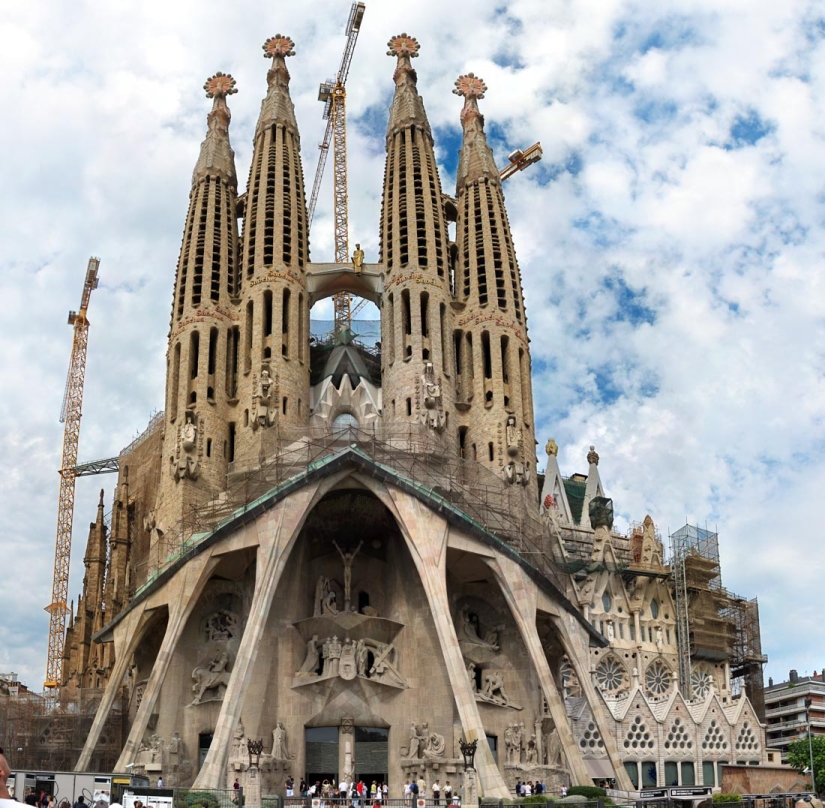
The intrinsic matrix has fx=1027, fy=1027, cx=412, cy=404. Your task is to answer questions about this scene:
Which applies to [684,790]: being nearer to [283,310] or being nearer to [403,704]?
[403,704]

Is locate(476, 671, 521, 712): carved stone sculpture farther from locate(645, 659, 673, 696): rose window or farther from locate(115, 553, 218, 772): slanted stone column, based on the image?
locate(645, 659, 673, 696): rose window

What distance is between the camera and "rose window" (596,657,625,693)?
52.8 m

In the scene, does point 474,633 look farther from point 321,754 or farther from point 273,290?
point 273,290

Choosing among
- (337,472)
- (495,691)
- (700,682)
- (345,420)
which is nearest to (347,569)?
(337,472)

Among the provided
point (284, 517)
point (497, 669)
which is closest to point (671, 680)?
point (497, 669)

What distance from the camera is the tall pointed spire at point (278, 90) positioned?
54562 millimetres

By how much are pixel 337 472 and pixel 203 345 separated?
1121 cm

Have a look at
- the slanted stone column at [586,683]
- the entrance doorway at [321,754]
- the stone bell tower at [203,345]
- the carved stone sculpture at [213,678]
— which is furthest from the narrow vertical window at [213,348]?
the slanted stone column at [586,683]

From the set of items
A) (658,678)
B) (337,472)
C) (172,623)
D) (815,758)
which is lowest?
(815,758)

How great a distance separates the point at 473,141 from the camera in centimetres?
5641

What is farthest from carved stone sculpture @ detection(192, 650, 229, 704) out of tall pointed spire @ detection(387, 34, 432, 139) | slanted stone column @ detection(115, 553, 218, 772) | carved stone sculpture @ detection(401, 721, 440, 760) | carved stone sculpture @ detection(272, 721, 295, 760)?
tall pointed spire @ detection(387, 34, 432, 139)

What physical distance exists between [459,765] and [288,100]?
119ft

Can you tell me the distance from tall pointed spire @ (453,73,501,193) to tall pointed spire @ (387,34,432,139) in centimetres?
246

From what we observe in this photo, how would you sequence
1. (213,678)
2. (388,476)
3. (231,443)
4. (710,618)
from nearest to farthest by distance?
(388,476) → (213,678) → (231,443) → (710,618)
